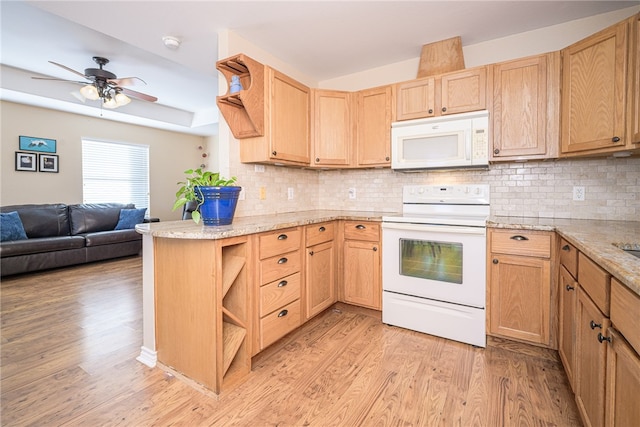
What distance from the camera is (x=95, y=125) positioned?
5.21 metres

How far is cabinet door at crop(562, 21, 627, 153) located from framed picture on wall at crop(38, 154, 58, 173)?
6.54 metres

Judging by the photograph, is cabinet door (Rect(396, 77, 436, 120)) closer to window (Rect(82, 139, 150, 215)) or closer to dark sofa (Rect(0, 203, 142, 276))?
dark sofa (Rect(0, 203, 142, 276))

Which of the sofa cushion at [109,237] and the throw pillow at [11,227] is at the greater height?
the throw pillow at [11,227]

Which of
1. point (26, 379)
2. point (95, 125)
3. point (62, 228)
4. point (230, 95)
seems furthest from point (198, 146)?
point (26, 379)

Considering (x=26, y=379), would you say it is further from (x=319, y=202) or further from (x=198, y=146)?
(x=198, y=146)

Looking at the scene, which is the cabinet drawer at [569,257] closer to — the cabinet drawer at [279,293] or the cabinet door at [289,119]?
the cabinet drawer at [279,293]

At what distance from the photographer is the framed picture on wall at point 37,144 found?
4.45 m

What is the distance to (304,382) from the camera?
1754 mm

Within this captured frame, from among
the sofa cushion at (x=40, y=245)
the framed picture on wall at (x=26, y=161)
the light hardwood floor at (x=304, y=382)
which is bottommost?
the light hardwood floor at (x=304, y=382)

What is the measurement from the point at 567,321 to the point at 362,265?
143cm

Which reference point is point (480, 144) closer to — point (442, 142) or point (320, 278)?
point (442, 142)

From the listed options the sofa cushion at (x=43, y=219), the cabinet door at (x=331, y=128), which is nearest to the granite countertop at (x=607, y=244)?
the cabinet door at (x=331, y=128)

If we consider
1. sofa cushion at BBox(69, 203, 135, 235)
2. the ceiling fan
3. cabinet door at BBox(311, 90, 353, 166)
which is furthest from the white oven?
sofa cushion at BBox(69, 203, 135, 235)

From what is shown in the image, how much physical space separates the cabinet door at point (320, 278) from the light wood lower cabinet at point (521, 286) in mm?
1246
